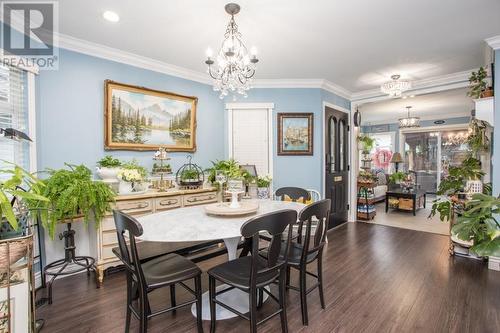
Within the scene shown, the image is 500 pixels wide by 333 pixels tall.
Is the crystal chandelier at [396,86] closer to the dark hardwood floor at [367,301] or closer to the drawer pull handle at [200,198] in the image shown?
the dark hardwood floor at [367,301]

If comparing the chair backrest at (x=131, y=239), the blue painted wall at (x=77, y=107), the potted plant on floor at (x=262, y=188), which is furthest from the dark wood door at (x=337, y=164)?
the chair backrest at (x=131, y=239)

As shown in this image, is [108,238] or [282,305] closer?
[282,305]

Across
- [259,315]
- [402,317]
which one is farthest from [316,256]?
[402,317]

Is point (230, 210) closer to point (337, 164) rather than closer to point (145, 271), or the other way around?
point (145, 271)

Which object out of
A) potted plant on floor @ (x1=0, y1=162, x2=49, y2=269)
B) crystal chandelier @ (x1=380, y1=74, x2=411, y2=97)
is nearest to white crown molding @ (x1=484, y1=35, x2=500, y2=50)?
crystal chandelier @ (x1=380, y1=74, x2=411, y2=97)

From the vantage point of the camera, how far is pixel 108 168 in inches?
119

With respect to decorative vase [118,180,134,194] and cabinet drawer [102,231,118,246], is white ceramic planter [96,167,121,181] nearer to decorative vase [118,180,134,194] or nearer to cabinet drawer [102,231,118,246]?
decorative vase [118,180,134,194]

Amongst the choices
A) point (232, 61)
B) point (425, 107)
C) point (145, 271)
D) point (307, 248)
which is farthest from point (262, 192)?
point (425, 107)

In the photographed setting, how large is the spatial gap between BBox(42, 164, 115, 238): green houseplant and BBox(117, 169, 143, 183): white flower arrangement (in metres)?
0.33

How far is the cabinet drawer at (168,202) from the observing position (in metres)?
3.15

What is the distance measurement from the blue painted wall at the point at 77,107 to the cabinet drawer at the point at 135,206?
0.73 m

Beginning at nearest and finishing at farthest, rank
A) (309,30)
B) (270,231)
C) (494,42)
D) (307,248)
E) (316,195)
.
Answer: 1. (270,231)
2. (307,248)
3. (309,30)
4. (494,42)
5. (316,195)

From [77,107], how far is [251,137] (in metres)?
2.54

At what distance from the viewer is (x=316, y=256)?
221cm
